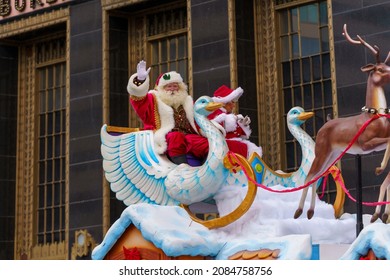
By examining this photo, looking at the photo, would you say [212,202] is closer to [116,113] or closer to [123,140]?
[123,140]

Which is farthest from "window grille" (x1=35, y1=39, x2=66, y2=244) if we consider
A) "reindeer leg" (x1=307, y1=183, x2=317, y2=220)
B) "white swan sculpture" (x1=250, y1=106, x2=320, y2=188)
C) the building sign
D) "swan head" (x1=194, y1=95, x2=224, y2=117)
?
"reindeer leg" (x1=307, y1=183, x2=317, y2=220)

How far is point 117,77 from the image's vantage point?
71.4ft

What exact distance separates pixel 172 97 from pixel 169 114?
269mm

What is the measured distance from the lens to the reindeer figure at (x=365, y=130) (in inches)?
451

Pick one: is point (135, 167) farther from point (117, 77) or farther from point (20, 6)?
point (20, 6)

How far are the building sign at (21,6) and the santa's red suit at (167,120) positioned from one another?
31.4ft

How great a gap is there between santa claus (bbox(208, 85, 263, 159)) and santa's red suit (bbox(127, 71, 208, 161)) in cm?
39

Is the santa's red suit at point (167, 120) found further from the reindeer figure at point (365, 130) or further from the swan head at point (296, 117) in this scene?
the reindeer figure at point (365, 130)

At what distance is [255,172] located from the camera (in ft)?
42.7

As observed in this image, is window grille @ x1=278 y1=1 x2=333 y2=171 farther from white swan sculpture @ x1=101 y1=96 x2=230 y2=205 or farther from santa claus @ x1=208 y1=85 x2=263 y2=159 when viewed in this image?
white swan sculpture @ x1=101 y1=96 x2=230 y2=205

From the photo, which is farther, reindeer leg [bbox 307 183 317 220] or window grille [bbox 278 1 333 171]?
window grille [bbox 278 1 333 171]

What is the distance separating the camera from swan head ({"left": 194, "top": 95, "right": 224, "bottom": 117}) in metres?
13.0

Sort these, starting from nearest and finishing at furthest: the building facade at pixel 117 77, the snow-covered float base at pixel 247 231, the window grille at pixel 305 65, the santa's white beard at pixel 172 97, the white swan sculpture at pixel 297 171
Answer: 1. the snow-covered float base at pixel 247 231
2. the white swan sculpture at pixel 297 171
3. the santa's white beard at pixel 172 97
4. the building facade at pixel 117 77
5. the window grille at pixel 305 65

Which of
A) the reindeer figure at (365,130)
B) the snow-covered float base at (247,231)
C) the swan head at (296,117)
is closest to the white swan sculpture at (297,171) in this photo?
the swan head at (296,117)
